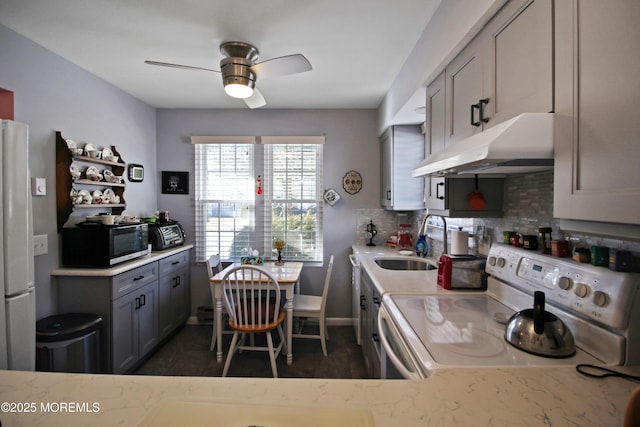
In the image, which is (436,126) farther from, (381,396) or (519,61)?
(381,396)

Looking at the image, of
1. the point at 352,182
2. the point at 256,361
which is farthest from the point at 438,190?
the point at 256,361

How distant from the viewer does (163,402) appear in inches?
27.0

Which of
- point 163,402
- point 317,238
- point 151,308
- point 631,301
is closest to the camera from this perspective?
point 163,402

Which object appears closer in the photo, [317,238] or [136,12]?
[136,12]

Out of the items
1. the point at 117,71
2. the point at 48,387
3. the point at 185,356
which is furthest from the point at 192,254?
the point at 48,387

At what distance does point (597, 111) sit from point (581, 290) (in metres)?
0.61

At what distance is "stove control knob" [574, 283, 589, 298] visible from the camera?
943mm

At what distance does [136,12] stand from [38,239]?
1.62 meters

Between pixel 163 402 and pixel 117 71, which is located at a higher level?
pixel 117 71

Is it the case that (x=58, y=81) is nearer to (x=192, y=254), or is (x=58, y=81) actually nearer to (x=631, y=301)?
(x=192, y=254)

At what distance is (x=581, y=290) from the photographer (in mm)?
961

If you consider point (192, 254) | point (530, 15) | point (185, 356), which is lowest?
point (185, 356)

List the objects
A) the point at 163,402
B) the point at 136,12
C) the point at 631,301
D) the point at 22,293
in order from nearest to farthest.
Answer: the point at 163,402 < the point at 631,301 < the point at 22,293 < the point at 136,12

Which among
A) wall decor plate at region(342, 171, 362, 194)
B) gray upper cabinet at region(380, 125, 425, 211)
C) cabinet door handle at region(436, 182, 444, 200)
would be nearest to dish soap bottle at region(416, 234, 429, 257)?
gray upper cabinet at region(380, 125, 425, 211)
